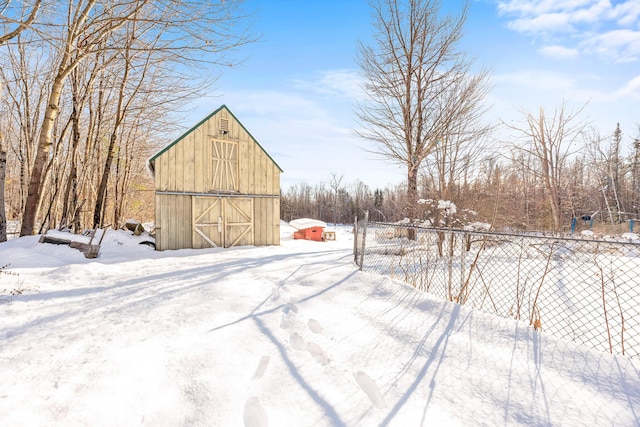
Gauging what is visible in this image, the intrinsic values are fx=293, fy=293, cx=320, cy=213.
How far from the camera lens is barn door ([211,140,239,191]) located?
10781 millimetres

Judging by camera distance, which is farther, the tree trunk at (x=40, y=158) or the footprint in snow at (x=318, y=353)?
the tree trunk at (x=40, y=158)

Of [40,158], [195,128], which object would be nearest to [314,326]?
[195,128]

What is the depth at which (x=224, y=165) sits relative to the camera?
36.0 feet

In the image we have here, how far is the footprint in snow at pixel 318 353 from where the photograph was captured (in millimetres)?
2520

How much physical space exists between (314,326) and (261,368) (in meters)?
0.99

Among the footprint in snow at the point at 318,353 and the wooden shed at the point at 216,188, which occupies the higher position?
the wooden shed at the point at 216,188

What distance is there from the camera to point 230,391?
2.05 metres

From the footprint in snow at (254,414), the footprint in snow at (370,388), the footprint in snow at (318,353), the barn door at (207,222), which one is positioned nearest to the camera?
the footprint in snow at (254,414)

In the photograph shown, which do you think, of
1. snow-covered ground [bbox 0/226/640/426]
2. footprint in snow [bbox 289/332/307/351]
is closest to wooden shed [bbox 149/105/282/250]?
snow-covered ground [bbox 0/226/640/426]

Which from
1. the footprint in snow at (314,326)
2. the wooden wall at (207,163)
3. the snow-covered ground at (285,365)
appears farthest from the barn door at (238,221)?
the footprint in snow at (314,326)

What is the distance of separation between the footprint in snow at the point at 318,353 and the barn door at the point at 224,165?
356 inches

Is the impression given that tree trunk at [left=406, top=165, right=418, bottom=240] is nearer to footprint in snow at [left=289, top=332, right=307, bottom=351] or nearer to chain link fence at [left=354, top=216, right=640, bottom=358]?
chain link fence at [left=354, top=216, right=640, bottom=358]

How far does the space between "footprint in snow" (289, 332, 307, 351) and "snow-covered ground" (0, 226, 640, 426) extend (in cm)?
1

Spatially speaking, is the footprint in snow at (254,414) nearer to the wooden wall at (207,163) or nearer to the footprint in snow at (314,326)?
the footprint in snow at (314,326)
